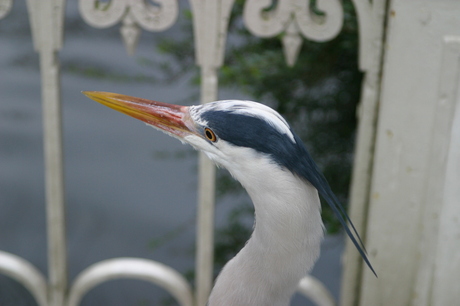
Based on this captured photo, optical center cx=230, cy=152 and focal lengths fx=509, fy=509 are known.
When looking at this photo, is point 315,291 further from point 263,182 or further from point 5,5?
point 5,5

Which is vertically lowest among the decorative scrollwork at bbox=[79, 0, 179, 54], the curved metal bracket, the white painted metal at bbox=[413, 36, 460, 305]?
the curved metal bracket

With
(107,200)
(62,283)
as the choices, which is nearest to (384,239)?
(62,283)

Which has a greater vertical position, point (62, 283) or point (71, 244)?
point (62, 283)

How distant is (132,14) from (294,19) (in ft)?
1.20

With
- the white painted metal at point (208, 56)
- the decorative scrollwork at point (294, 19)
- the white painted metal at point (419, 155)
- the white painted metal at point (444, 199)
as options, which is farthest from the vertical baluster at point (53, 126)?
the white painted metal at point (444, 199)

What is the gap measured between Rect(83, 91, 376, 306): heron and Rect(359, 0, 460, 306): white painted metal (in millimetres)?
514

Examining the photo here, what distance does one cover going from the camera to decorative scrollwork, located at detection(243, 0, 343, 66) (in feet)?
A: 3.67

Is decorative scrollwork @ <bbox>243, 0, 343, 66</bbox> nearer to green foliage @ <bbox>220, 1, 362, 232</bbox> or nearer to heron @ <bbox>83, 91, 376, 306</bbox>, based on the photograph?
heron @ <bbox>83, 91, 376, 306</bbox>

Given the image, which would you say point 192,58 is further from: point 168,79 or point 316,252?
point 316,252

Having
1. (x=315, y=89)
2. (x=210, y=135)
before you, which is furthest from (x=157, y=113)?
(x=315, y=89)

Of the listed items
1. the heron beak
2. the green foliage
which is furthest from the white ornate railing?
the green foliage

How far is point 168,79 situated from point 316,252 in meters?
1.64

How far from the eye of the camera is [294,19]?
3.73ft

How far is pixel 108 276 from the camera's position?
141 centimetres
